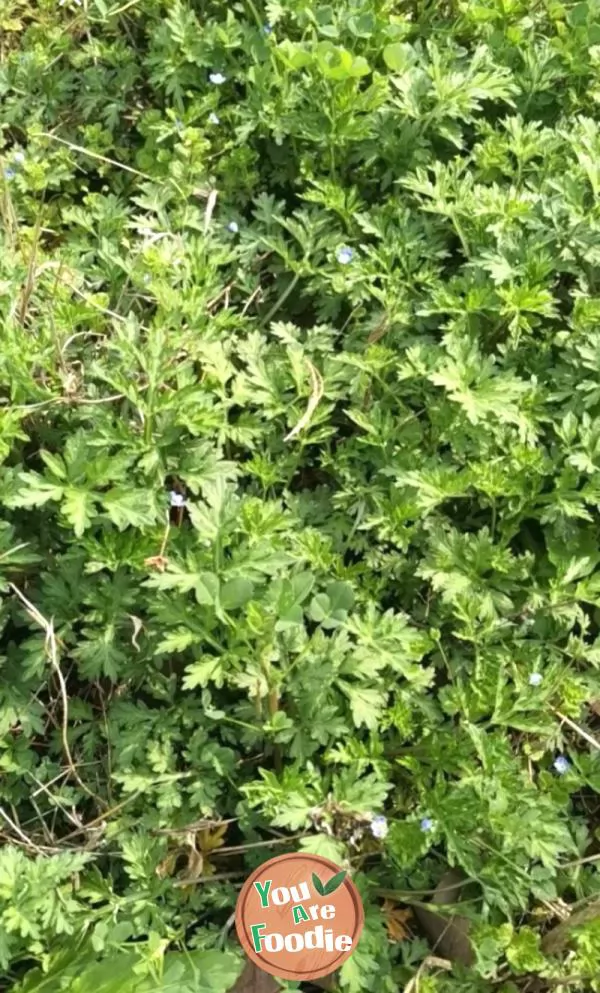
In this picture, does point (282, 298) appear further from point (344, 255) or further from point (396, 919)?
point (396, 919)

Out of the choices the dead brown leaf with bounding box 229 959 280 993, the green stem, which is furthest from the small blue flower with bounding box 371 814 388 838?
the green stem

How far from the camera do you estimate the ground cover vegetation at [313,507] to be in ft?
7.66

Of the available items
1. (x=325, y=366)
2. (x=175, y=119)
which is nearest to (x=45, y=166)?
(x=175, y=119)

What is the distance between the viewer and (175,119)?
3.30 metres

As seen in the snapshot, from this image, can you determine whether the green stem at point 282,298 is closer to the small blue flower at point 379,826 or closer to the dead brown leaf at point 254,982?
the small blue flower at point 379,826

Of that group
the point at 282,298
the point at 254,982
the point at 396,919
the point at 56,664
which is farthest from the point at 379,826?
the point at 282,298

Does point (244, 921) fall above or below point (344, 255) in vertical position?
below

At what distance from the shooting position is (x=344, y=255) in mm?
2977

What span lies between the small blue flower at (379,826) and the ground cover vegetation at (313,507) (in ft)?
0.10

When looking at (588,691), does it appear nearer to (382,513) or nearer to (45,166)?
(382,513)

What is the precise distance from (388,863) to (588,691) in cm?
72

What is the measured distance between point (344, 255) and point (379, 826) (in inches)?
68.9

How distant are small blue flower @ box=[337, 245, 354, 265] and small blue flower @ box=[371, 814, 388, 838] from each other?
5.61 feet

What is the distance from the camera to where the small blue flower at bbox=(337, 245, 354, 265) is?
117 inches
